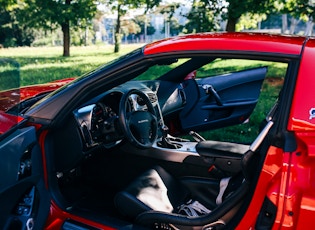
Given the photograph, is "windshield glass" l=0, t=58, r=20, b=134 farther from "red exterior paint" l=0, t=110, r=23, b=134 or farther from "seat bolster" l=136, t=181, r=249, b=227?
"seat bolster" l=136, t=181, r=249, b=227

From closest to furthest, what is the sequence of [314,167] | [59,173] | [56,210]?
[314,167] < [56,210] < [59,173]

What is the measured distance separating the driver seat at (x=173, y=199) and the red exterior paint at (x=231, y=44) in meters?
0.53

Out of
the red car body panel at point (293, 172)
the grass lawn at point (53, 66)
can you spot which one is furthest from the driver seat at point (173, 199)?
the grass lawn at point (53, 66)

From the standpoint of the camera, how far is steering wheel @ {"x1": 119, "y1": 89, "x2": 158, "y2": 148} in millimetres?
2625

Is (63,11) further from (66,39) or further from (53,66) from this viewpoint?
(53,66)

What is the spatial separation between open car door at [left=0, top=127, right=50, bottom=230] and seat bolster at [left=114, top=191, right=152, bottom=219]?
1.50 ft

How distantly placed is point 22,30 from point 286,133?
167 feet

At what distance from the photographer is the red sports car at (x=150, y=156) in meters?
1.67

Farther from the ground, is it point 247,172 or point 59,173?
point 247,172

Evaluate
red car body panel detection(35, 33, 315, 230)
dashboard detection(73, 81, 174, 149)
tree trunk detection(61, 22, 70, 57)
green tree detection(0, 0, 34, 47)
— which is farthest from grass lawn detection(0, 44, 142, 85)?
green tree detection(0, 0, 34, 47)

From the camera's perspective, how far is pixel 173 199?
264cm

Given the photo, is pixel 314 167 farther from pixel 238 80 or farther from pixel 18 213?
pixel 238 80

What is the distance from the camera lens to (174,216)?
212 centimetres

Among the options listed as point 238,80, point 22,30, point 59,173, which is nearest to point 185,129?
point 238,80
